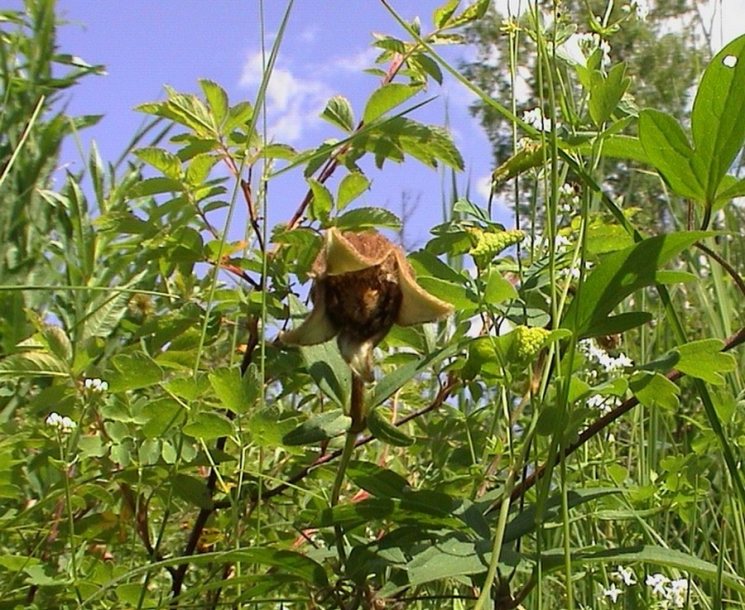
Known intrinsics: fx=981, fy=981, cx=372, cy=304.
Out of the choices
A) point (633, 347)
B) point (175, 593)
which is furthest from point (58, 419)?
point (633, 347)

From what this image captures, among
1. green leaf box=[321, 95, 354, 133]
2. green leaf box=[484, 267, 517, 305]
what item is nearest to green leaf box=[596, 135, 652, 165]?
green leaf box=[484, 267, 517, 305]

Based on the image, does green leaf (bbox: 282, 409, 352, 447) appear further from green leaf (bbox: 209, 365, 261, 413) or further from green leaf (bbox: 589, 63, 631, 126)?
green leaf (bbox: 589, 63, 631, 126)

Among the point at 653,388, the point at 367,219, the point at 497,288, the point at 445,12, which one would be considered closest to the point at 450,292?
the point at 497,288

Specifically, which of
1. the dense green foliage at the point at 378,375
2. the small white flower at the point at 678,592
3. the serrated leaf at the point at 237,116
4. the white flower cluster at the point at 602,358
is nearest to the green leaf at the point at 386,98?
the dense green foliage at the point at 378,375

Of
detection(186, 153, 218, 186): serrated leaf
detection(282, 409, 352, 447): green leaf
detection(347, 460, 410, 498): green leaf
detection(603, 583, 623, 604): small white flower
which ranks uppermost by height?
detection(186, 153, 218, 186): serrated leaf

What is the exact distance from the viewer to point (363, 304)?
56cm

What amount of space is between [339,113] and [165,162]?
167 mm

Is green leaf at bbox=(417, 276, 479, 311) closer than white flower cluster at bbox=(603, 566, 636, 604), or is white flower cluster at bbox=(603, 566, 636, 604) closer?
green leaf at bbox=(417, 276, 479, 311)

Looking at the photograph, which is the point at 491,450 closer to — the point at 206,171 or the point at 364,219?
the point at 364,219

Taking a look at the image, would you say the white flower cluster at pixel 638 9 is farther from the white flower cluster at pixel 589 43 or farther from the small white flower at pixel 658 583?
the small white flower at pixel 658 583

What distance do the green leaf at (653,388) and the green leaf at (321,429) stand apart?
0.58 feet

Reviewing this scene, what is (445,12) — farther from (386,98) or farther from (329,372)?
(329,372)

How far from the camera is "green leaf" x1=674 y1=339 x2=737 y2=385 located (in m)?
0.58

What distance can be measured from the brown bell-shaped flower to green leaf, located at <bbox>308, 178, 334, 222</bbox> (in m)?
0.29
